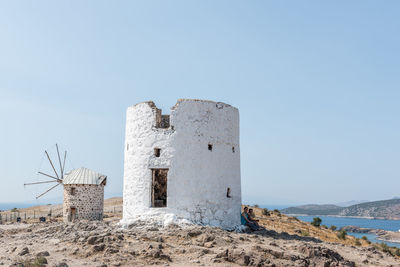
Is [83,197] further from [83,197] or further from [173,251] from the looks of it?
[173,251]

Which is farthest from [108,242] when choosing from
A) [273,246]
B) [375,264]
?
[375,264]

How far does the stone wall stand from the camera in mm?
24391

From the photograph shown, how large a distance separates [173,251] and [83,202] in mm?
13978

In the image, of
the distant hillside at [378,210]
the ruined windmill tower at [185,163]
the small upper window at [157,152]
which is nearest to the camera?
the ruined windmill tower at [185,163]

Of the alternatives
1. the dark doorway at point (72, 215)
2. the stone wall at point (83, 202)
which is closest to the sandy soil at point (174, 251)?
the stone wall at point (83, 202)

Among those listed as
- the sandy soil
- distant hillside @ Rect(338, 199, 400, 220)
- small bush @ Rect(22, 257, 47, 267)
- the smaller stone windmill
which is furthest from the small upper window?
distant hillside @ Rect(338, 199, 400, 220)

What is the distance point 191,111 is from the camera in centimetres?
1642

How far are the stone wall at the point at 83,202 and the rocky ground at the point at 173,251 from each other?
338 inches

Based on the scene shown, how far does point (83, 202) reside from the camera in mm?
24516

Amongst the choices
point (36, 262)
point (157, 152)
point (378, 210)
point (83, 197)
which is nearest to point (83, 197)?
point (83, 197)

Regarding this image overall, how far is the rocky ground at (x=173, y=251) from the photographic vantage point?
1125 centimetres

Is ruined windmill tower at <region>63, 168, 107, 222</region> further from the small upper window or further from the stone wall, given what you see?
the small upper window

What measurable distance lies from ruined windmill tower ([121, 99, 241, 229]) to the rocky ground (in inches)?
43.1

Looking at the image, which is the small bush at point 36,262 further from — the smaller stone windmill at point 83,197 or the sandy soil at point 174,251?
the smaller stone windmill at point 83,197
